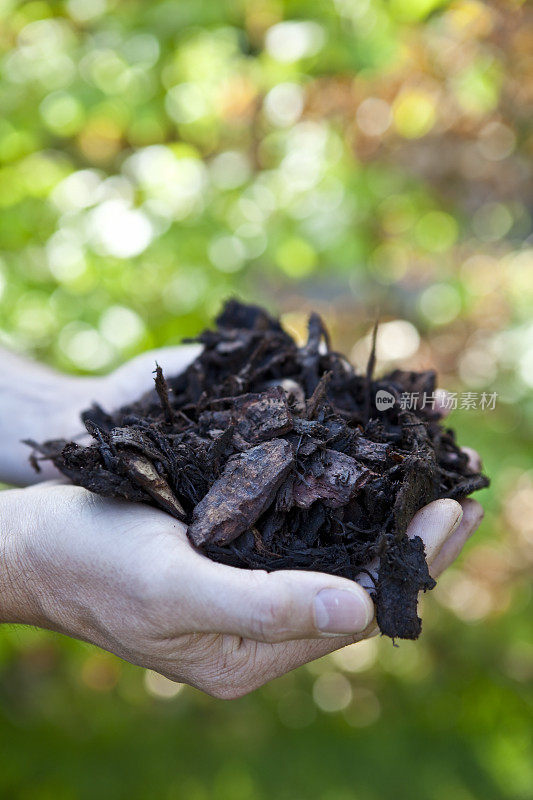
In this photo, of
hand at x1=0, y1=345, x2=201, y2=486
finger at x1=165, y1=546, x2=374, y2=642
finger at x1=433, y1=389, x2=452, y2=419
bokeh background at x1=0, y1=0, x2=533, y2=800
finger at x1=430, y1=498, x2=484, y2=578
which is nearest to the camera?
finger at x1=165, y1=546, x2=374, y2=642

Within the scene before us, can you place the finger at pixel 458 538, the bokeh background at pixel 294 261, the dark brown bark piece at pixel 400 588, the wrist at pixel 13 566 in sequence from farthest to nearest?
the bokeh background at pixel 294 261 < the finger at pixel 458 538 < the wrist at pixel 13 566 < the dark brown bark piece at pixel 400 588

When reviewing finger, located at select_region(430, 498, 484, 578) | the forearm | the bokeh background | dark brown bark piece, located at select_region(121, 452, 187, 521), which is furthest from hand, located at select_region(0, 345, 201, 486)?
finger, located at select_region(430, 498, 484, 578)

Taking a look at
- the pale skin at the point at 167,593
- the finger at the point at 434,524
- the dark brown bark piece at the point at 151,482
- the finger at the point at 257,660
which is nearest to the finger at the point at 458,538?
the pale skin at the point at 167,593

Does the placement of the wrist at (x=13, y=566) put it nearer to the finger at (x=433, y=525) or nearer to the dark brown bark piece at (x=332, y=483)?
the dark brown bark piece at (x=332, y=483)

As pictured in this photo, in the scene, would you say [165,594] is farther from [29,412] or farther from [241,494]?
[29,412]

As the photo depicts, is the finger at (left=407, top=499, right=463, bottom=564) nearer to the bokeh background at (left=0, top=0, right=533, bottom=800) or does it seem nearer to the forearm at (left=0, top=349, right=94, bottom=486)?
the forearm at (left=0, top=349, right=94, bottom=486)

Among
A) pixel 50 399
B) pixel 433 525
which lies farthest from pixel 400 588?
pixel 50 399
